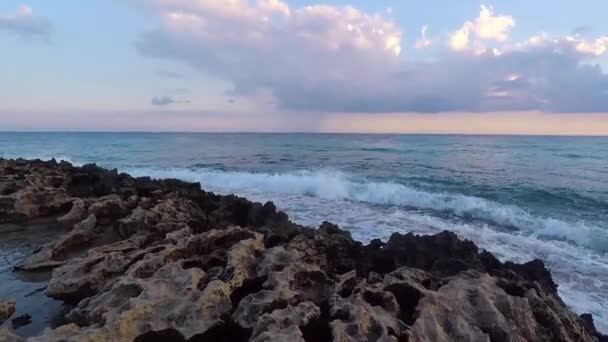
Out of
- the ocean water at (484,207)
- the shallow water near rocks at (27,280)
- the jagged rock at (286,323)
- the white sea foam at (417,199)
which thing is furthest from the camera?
the white sea foam at (417,199)

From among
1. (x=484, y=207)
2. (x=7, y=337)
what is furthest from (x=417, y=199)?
(x=7, y=337)

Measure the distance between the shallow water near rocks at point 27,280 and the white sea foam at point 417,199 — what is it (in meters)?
13.3

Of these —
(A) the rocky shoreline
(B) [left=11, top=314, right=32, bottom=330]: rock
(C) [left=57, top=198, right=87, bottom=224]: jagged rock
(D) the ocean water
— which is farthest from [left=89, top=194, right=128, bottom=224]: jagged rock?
(D) the ocean water

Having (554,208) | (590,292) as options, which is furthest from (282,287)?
(554,208)

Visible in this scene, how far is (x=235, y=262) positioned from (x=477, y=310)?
3227mm

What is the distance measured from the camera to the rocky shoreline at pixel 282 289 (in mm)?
4523

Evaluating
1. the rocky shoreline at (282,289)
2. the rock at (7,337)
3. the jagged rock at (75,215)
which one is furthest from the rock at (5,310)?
the jagged rock at (75,215)

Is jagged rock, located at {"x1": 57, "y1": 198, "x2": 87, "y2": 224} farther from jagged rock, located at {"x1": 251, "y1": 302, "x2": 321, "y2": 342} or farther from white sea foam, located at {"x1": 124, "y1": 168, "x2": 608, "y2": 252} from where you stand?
white sea foam, located at {"x1": 124, "y1": 168, "x2": 608, "y2": 252}

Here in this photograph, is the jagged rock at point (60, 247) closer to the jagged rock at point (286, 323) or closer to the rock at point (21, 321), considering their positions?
the rock at point (21, 321)

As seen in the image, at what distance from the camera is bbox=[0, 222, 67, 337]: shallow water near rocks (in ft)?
18.3

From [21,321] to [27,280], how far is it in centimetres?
170

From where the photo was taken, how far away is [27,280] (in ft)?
22.7

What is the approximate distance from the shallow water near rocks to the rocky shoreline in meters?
0.24

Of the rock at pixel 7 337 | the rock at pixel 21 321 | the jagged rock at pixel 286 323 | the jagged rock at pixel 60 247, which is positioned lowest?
the rock at pixel 21 321
